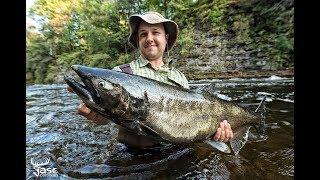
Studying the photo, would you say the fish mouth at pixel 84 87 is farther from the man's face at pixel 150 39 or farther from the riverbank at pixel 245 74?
the riverbank at pixel 245 74

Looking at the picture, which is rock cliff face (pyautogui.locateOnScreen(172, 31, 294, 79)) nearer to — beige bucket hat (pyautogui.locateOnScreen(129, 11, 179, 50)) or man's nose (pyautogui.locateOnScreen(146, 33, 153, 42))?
beige bucket hat (pyautogui.locateOnScreen(129, 11, 179, 50))

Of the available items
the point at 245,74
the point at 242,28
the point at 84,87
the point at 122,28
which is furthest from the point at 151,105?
the point at 122,28

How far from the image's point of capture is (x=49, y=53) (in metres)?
25.1

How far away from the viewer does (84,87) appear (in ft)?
8.34

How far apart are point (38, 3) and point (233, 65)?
11742 millimetres

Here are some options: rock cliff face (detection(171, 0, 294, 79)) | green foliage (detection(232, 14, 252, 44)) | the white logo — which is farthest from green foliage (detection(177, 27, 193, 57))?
the white logo

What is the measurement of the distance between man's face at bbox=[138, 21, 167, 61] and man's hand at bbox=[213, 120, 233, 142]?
1088 millimetres

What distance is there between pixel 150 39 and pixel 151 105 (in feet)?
3.42

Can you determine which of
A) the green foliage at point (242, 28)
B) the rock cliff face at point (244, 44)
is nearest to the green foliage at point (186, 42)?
the rock cliff face at point (244, 44)

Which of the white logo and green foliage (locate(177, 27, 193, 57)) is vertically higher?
green foliage (locate(177, 27, 193, 57))

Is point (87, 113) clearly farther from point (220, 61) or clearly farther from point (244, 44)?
point (244, 44)

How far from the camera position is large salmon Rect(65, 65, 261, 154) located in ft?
8.31
